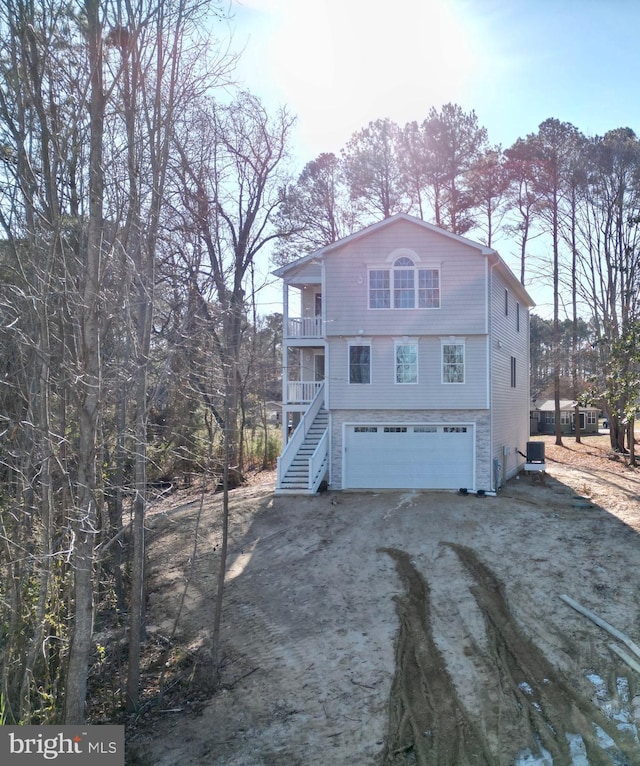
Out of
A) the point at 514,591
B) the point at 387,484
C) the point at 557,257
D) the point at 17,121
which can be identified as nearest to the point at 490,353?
the point at 387,484

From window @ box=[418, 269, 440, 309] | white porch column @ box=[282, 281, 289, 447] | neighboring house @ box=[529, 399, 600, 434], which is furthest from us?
neighboring house @ box=[529, 399, 600, 434]

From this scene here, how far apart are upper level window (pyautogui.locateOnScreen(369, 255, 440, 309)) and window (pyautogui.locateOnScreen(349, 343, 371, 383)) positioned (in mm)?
1246

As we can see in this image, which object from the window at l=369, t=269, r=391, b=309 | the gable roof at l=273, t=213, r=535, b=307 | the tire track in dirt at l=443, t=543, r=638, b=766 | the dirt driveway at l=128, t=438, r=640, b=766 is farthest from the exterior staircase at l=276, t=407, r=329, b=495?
the tire track in dirt at l=443, t=543, r=638, b=766

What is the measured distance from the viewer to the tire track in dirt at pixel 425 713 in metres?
6.15

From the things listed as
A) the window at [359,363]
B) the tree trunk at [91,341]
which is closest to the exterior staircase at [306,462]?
the window at [359,363]

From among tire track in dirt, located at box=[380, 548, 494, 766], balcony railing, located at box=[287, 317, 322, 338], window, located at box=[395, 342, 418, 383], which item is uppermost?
balcony railing, located at box=[287, 317, 322, 338]

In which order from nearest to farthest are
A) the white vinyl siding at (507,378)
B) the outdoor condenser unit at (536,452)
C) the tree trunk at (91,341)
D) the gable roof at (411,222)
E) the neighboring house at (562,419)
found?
the tree trunk at (91,341)
the gable roof at (411,222)
the white vinyl siding at (507,378)
the outdoor condenser unit at (536,452)
the neighboring house at (562,419)

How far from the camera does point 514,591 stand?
9.96m

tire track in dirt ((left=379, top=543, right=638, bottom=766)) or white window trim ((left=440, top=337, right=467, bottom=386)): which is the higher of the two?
white window trim ((left=440, top=337, right=467, bottom=386))

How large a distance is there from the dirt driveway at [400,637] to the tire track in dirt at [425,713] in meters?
0.02

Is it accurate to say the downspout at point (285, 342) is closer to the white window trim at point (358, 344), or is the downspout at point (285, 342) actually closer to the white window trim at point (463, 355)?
the white window trim at point (358, 344)

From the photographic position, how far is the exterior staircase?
16328 millimetres

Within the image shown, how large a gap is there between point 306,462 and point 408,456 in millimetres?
2948

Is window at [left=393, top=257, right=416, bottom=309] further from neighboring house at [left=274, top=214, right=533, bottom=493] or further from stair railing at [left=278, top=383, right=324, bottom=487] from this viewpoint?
stair railing at [left=278, top=383, right=324, bottom=487]
